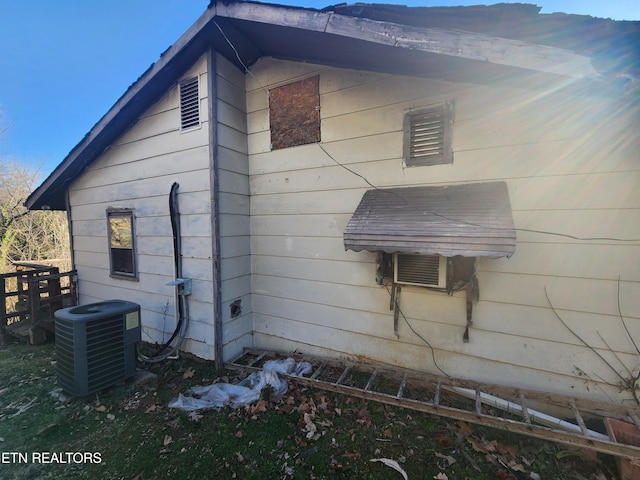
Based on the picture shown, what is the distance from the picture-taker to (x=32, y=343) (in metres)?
4.65

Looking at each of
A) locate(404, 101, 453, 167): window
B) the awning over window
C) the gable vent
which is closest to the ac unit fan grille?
the gable vent

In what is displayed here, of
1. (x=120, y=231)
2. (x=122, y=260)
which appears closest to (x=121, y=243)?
(x=120, y=231)

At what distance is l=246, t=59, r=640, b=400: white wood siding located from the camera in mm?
2328

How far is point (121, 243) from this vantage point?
461cm

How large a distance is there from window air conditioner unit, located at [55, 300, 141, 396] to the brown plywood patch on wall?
2979 millimetres

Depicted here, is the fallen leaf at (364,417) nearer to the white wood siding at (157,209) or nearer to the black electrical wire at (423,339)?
the black electrical wire at (423,339)

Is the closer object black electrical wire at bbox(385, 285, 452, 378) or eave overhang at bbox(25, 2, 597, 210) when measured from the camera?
eave overhang at bbox(25, 2, 597, 210)

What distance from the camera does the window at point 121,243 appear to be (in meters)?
4.45

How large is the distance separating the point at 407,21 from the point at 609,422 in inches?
154

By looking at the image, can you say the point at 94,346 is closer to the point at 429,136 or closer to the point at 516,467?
the point at 516,467

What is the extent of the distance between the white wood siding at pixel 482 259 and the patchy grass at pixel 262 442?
0.66 m

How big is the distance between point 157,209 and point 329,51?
3.32 metres

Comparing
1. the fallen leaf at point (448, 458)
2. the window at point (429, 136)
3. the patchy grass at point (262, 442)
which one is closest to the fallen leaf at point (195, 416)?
the patchy grass at point (262, 442)

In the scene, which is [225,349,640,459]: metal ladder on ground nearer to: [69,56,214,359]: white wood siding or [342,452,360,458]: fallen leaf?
[342,452,360,458]: fallen leaf
